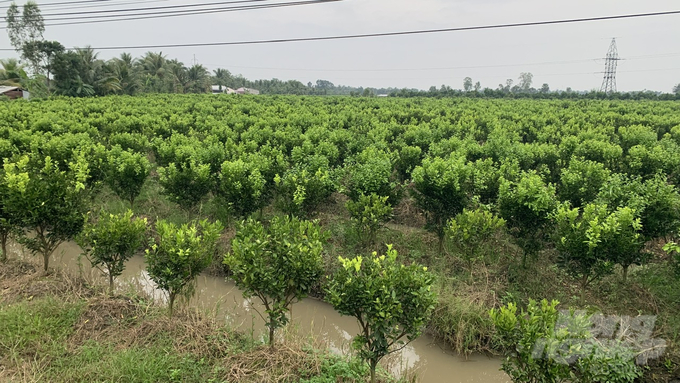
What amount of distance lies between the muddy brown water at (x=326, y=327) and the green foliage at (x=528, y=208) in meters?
2.61

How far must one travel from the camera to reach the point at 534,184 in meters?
7.36

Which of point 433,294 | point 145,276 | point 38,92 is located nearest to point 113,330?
point 145,276

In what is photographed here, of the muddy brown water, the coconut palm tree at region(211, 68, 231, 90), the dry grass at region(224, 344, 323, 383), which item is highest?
the coconut palm tree at region(211, 68, 231, 90)

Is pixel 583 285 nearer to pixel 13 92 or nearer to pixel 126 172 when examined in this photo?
pixel 126 172

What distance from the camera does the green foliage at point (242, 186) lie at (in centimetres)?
902

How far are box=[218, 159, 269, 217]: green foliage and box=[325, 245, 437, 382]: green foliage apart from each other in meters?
4.83

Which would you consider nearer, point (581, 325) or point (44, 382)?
point (581, 325)

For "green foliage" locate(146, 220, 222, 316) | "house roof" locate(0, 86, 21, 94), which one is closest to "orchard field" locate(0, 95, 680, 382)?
"green foliage" locate(146, 220, 222, 316)

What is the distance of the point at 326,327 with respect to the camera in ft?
25.0

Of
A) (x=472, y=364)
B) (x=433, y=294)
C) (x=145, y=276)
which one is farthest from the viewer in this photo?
(x=145, y=276)

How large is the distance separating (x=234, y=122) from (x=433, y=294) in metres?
17.0

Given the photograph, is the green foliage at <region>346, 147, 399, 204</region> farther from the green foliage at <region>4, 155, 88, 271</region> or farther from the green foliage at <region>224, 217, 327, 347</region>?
the green foliage at <region>4, 155, 88, 271</region>

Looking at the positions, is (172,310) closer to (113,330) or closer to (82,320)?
(113,330)

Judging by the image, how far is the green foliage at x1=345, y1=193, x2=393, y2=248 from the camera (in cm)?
832
